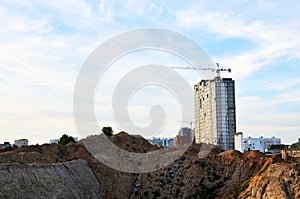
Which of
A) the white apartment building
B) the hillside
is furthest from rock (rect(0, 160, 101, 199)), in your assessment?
the white apartment building

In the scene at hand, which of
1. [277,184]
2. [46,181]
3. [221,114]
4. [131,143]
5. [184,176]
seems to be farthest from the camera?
[221,114]

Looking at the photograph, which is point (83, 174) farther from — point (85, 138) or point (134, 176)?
point (85, 138)

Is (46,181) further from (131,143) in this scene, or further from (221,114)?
(221,114)

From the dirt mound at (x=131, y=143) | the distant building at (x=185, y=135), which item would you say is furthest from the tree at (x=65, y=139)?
the distant building at (x=185, y=135)

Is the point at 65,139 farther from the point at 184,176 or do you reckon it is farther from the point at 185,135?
the point at 185,135

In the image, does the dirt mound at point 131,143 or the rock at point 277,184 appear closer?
the rock at point 277,184

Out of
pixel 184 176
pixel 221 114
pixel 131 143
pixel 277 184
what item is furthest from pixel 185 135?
pixel 277 184

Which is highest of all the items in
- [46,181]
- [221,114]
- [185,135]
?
[221,114]

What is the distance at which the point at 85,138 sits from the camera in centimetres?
5009

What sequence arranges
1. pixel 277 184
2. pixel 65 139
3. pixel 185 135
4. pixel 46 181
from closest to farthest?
pixel 277 184 → pixel 46 181 → pixel 65 139 → pixel 185 135

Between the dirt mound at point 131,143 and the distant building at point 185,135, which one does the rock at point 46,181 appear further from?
the distant building at point 185,135

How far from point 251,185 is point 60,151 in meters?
22.5

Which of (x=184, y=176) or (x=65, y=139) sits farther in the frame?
(x=65, y=139)

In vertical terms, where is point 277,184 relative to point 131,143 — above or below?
below
